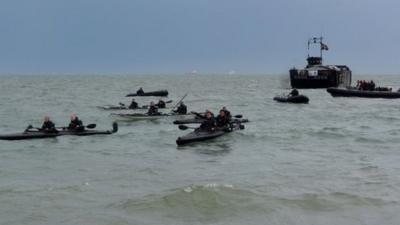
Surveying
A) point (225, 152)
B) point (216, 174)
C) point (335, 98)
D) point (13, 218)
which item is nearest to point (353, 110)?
point (335, 98)

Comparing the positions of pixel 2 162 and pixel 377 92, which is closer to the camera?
pixel 2 162

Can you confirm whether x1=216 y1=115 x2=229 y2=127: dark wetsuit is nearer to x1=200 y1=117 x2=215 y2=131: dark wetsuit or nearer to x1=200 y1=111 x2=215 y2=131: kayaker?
x1=200 y1=111 x2=215 y2=131: kayaker

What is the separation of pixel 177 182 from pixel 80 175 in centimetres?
366

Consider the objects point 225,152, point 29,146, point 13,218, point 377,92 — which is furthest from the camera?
point 377,92

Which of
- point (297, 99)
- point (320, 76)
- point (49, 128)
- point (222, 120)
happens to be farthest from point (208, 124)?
point (320, 76)

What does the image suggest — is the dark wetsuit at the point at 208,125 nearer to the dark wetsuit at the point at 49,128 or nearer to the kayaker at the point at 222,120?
the kayaker at the point at 222,120

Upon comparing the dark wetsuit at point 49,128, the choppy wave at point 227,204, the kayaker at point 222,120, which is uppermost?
the kayaker at point 222,120

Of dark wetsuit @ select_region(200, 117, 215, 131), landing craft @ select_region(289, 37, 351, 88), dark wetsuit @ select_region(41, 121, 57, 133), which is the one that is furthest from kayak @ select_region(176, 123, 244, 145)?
landing craft @ select_region(289, 37, 351, 88)

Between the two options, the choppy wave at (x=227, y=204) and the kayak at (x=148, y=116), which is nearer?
the choppy wave at (x=227, y=204)

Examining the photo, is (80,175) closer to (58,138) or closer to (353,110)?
(58,138)

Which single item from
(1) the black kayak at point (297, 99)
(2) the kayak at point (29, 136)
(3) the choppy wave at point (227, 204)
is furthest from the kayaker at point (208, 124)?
(1) the black kayak at point (297, 99)

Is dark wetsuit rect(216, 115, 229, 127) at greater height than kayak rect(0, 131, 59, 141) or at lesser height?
greater

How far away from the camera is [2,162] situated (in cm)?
2481

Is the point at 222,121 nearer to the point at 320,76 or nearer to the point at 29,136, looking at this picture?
the point at 29,136
